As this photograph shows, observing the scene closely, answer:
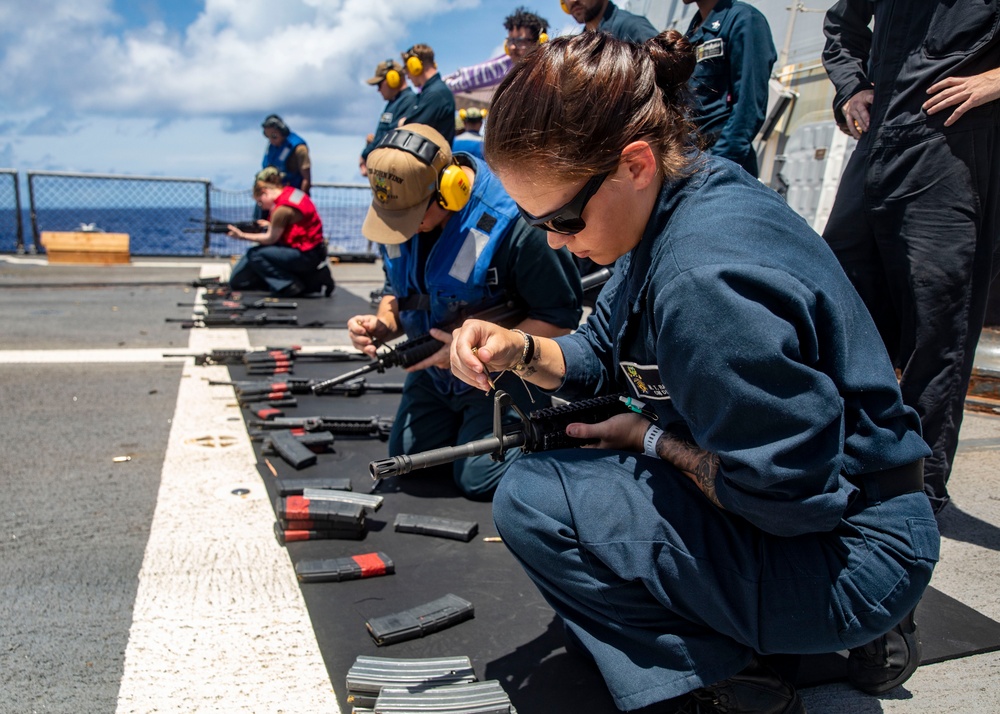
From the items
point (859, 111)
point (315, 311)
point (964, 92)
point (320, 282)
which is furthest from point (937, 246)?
point (320, 282)

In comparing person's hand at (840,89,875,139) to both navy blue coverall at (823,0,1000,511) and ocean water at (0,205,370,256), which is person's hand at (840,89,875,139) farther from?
ocean water at (0,205,370,256)

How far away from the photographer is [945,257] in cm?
252

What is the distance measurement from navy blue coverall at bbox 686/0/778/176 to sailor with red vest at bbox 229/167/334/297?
5.94 meters

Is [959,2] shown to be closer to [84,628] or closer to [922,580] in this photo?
[922,580]

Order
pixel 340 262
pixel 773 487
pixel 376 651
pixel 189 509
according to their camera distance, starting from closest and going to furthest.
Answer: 1. pixel 773 487
2. pixel 376 651
3. pixel 189 509
4. pixel 340 262

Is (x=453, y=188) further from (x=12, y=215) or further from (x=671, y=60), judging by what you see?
(x=12, y=215)

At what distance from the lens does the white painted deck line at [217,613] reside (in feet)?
6.27

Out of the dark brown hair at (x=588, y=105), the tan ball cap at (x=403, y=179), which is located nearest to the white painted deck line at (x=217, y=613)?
the tan ball cap at (x=403, y=179)

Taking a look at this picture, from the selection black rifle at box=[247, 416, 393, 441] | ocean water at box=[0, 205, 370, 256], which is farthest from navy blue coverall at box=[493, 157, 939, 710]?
ocean water at box=[0, 205, 370, 256]

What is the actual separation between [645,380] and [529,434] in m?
0.39

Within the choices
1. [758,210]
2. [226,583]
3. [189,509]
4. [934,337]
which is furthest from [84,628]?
[934,337]

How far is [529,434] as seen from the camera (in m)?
2.01

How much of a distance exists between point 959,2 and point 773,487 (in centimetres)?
197

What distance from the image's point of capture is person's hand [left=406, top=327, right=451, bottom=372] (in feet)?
10.4
